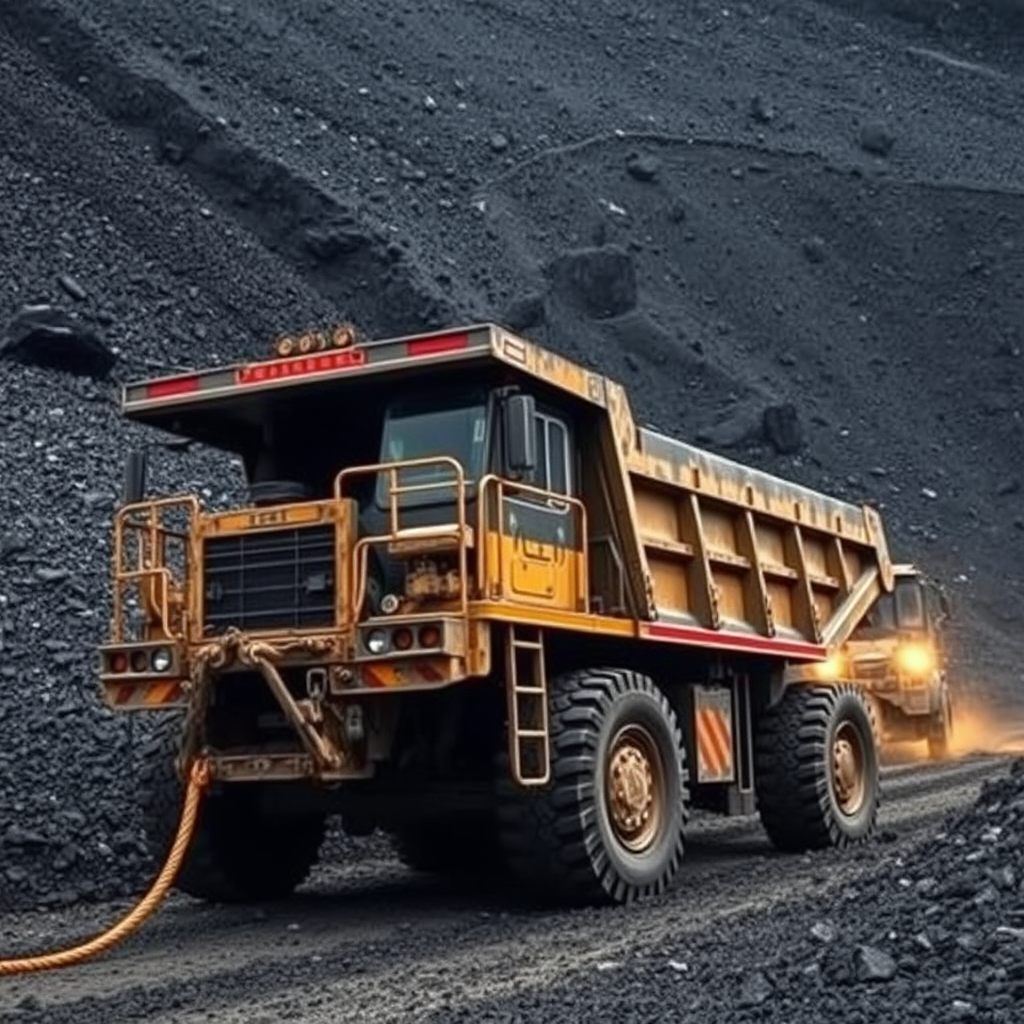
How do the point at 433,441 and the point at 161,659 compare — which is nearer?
the point at 161,659

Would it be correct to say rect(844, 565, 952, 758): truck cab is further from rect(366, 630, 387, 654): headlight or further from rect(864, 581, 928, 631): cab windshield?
rect(366, 630, 387, 654): headlight

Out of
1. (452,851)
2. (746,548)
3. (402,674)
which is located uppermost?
(746,548)

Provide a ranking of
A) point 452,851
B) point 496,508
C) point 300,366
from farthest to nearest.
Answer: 1. point 452,851
2. point 300,366
3. point 496,508

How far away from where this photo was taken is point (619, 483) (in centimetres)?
1062

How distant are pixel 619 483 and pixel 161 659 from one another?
110 inches

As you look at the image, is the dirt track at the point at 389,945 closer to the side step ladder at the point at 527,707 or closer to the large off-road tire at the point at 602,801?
the large off-road tire at the point at 602,801

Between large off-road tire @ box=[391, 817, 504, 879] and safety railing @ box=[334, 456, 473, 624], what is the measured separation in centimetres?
256

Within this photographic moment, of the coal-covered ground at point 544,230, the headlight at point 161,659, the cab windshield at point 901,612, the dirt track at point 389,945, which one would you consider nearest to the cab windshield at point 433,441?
the headlight at point 161,659

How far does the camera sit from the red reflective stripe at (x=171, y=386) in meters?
10.6

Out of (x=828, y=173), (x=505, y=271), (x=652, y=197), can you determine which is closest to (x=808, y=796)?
(x=505, y=271)

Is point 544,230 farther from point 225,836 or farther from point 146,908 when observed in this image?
point 146,908

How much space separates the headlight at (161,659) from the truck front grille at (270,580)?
24 cm

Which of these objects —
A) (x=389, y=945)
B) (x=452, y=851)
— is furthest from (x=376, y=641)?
(x=452, y=851)

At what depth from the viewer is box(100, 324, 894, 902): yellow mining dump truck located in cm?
925
